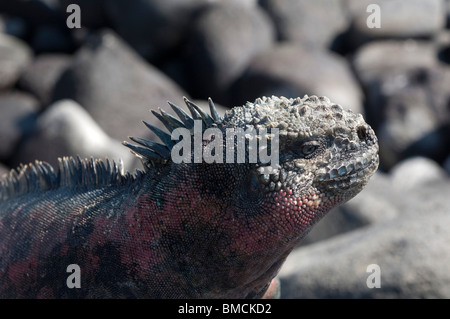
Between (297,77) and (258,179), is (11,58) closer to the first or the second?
(297,77)

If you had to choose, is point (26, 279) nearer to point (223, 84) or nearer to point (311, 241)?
point (311, 241)

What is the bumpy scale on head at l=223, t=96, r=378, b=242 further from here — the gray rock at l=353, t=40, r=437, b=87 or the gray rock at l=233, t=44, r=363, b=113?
the gray rock at l=353, t=40, r=437, b=87

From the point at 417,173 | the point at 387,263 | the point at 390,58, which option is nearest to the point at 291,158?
the point at 387,263

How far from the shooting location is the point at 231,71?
11.5m

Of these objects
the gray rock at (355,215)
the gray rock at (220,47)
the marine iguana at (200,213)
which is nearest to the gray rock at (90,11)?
the gray rock at (220,47)

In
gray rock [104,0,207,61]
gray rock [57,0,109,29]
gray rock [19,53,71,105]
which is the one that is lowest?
gray rock [19,53,71,105]

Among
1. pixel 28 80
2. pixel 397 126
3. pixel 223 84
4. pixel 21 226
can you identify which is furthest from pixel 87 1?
pixel 21 226

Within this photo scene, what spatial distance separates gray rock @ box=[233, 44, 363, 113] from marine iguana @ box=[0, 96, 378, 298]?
26.6ft

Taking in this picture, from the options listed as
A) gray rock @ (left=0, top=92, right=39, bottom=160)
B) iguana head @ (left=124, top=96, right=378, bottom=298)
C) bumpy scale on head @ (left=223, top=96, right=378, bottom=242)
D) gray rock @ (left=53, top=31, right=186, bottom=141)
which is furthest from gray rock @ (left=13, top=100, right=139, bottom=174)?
bumpy scale on head @ (left=223, top=96, right=378, bottom=242)

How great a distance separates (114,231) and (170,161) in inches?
A: 15.6

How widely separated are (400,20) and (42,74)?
7593mm

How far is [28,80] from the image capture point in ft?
37.9

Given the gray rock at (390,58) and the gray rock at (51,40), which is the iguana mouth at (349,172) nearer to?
the gray rock at (390,58)

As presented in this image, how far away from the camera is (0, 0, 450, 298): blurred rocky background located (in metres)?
8.68
